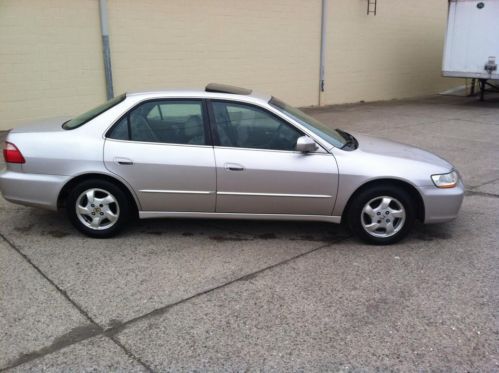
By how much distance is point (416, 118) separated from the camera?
44.4 ft

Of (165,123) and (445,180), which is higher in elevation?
(165,123)

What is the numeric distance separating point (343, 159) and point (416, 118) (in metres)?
9.50

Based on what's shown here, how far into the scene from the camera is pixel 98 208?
4.85 meters

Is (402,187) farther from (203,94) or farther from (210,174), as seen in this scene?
(203,94)

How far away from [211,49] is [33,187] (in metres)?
8.35

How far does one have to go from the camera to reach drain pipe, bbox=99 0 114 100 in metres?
10.3

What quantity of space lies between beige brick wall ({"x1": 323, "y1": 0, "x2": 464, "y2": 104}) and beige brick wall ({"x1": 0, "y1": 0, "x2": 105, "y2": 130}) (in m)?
7.50

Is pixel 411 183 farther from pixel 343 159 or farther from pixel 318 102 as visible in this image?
pixel 318 102

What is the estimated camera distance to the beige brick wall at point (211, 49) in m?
9.74

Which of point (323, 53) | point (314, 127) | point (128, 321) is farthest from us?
point (323, 53)

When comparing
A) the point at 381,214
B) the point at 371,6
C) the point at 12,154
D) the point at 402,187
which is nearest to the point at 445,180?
the point at 402,187

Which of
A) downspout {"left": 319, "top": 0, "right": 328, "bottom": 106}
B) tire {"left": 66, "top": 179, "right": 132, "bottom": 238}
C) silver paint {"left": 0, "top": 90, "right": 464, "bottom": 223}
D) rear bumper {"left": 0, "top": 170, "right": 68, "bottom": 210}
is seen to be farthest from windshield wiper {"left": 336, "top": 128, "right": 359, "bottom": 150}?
downspout {"left": 319, "top": 0, "right": 328, "bottom": 106}

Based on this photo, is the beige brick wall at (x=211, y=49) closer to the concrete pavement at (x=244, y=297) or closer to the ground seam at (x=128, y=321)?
→ the concrete pavement at (x=244, y=297)

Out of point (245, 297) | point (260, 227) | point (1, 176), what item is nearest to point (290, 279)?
point (245, 297)
